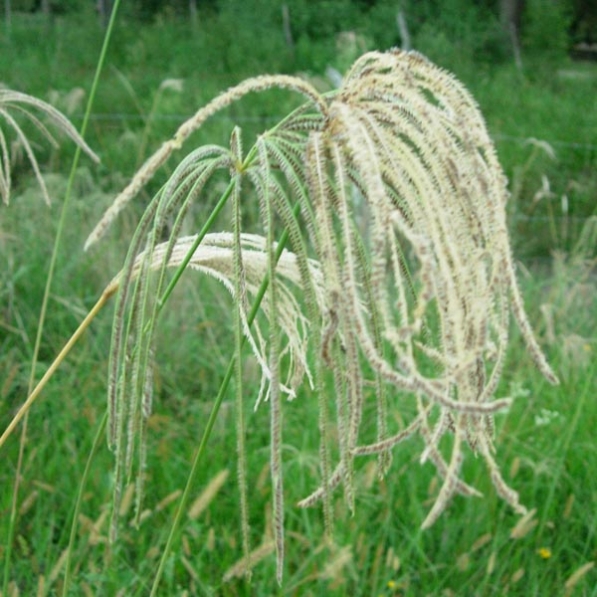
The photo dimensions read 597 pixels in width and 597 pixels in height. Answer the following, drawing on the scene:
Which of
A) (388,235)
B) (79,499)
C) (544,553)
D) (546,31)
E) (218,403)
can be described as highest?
(388,235)

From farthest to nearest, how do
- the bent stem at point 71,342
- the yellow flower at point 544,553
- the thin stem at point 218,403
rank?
1. the yellow flower at point 544,553
2. the bent stem at point 71,342
3. the thin stem at point 218,403

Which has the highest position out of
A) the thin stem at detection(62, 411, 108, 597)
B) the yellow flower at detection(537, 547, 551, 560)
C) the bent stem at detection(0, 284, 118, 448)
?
the bent stem at detection(0, 284, 118, 448)

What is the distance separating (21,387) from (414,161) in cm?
240

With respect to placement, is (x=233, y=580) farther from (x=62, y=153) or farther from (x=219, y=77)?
(x=219, y=77)

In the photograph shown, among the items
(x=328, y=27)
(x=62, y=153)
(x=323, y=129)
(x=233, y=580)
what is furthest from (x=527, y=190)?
(x=323, y=129)

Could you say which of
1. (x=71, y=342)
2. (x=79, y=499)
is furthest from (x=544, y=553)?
(x=71, y=342)

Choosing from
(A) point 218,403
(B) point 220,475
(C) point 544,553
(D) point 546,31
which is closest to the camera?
(A) point 218,403

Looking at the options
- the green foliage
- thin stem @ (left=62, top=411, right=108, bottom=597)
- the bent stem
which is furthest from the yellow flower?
the green foliage

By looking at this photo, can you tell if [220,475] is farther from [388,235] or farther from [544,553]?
[388,235]

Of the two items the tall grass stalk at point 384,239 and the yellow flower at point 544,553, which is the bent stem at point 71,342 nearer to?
the tall grass stalk at point 384,239

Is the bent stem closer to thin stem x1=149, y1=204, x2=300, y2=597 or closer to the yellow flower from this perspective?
thin stem x1=149, y1=204, x2=300, y2=597

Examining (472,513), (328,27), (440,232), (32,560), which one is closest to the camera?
(440,232)

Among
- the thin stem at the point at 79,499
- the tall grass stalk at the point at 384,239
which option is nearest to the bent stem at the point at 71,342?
the thin stem at the point at 79,499

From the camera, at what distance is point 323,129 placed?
791 millimetres
